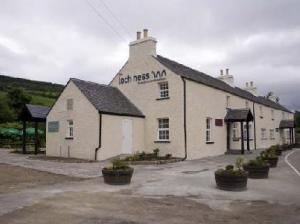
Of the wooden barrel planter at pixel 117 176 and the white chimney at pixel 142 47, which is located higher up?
the white chimney at pixel 142 47

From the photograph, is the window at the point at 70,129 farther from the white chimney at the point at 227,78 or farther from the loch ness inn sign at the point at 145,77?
the white chimney at the point at 227,78

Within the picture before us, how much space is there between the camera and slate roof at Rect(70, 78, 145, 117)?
73.3ft

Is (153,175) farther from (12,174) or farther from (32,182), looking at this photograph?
(12,174)

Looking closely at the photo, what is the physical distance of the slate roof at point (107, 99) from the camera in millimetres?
22328

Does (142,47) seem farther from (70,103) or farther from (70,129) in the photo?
(70,129)

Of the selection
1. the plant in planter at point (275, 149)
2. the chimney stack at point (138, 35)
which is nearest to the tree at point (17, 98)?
the chimney stack at point (138, 35)

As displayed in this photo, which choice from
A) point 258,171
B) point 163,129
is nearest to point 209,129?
point 163,129

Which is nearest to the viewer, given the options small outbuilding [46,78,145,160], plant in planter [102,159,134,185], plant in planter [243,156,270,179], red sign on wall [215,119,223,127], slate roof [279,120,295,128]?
plant in planter [102,159,134,185]

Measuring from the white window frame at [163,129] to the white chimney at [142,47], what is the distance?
16.0ft

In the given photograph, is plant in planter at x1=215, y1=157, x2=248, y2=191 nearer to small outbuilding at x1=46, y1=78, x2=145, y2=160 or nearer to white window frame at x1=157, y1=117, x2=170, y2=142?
Result: small outbuilding at x1=46, y1=78, x2=145, y2=160

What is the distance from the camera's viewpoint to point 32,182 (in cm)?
1270

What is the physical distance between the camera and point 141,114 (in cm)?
2519

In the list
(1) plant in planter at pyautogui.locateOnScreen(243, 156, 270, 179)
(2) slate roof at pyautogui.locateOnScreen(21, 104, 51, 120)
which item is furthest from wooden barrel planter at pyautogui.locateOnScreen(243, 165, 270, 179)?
(2) slate roof at pyautogui.locateOnScreen(21, 104, 51, 120)

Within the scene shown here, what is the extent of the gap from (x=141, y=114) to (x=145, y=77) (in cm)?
271
